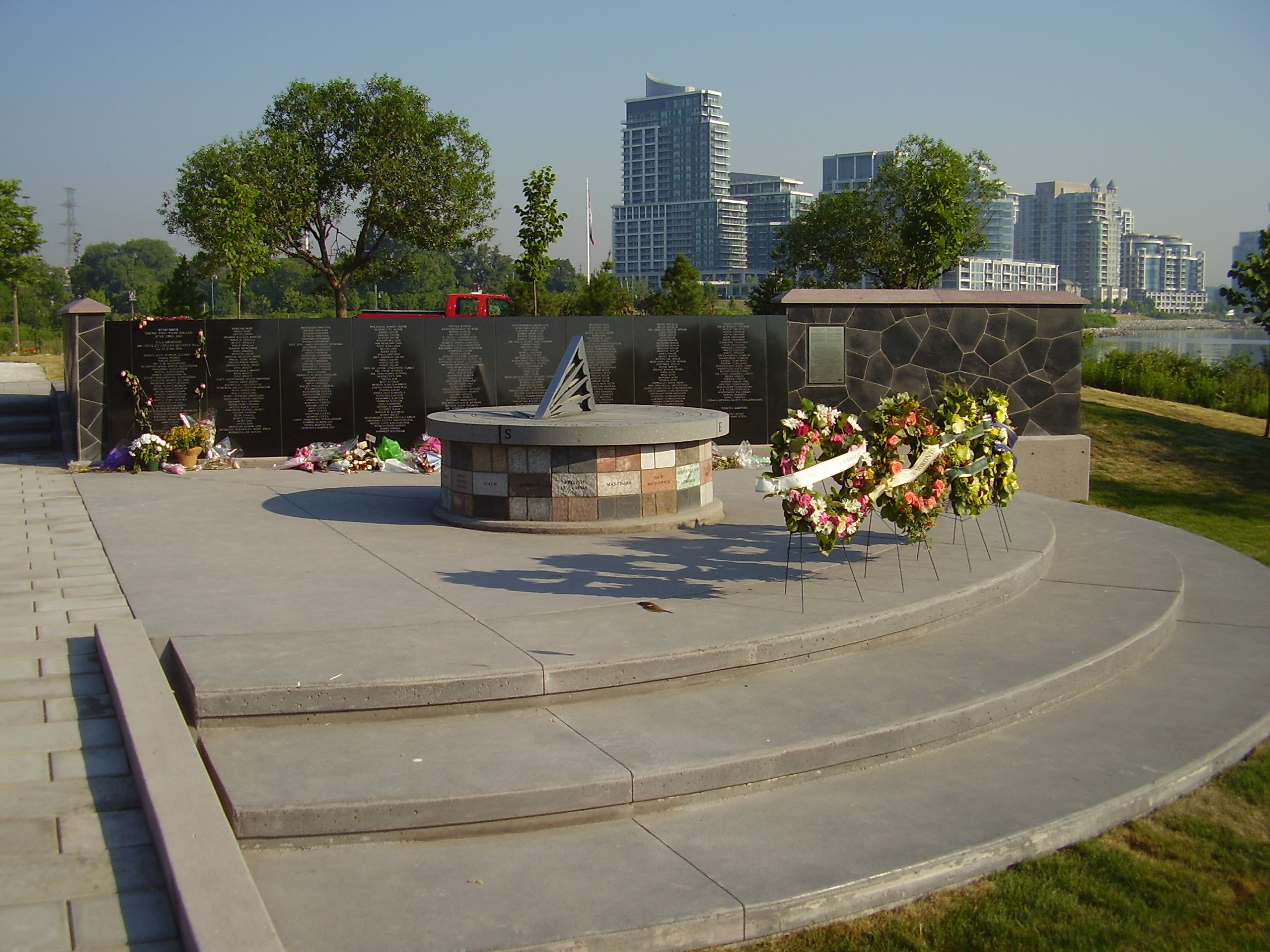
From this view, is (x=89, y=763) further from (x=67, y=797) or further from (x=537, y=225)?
(x=537, y=225)

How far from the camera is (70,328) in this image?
1355 centimetres

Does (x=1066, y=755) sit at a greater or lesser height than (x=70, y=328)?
lesser

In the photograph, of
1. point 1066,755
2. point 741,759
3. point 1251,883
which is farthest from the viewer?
point 1066,755

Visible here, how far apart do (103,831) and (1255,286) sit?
74.7ft

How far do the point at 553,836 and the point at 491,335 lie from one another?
1052 centimetres

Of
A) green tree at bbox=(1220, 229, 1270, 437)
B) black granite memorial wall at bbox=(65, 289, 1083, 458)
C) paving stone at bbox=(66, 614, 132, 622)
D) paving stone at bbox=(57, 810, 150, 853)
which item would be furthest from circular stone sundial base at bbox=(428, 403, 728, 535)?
green tree at bbox=(1220, 229, 1270, 437)

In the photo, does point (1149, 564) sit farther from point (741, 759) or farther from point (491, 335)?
point (491, 335)

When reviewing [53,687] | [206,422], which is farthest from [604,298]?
[53,687]

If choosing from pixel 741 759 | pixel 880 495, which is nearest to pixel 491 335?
pixel 880 495

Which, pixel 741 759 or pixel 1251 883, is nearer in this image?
pixel 1251 883

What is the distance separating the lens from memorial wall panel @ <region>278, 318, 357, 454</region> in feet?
45.0

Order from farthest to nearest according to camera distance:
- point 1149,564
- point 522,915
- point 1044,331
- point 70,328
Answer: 1. point 1044,331
2. point 70,328
3. point 1149,564
4. point 522,915

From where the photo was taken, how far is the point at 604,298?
3538cm

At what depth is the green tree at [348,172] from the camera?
34438 millimetres
